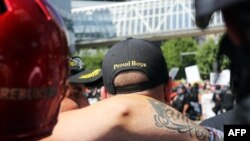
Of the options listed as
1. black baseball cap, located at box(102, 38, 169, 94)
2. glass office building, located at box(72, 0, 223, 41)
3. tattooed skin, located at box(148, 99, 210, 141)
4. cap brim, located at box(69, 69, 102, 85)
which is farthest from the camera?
glass office building, located at box(72, 0, 223, 41)

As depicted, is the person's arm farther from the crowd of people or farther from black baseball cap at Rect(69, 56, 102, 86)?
black baseball cap at Rect(69, 56, 102, 86)

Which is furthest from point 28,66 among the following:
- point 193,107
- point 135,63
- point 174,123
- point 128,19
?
point 128,19

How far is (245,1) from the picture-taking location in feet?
2.97

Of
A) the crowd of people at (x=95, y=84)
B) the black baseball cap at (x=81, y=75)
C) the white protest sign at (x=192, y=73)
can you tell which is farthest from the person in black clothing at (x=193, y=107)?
the crowd of people at (x=95, y=84)

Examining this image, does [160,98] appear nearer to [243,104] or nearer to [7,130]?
[7,130]

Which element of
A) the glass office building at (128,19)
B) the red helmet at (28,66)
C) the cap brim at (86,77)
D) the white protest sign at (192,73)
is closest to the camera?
the red helmet at (28,66)

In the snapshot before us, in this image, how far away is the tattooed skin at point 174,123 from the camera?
2398 mm

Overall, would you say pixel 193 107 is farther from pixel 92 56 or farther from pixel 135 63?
pixel 92 56

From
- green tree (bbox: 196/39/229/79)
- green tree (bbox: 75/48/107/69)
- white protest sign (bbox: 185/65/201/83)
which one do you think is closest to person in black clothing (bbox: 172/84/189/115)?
white protest sign (bbox: 185/65/201/83)

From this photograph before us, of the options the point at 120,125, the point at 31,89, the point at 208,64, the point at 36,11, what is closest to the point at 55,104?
the point at 31,89

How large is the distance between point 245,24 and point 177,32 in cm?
5366

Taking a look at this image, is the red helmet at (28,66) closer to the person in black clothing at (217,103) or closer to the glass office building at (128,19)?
the person in black clothing at (217,103)

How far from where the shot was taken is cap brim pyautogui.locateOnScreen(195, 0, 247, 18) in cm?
90

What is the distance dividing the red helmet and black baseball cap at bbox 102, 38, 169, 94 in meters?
1.04
